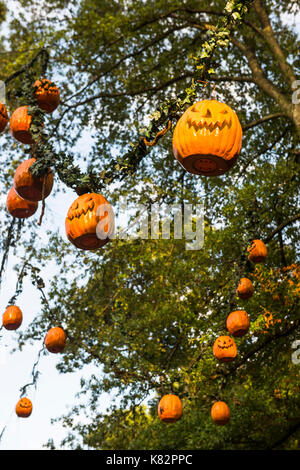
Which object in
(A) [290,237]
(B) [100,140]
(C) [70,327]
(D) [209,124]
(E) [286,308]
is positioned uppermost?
(B) [100,140]

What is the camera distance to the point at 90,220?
309 cm

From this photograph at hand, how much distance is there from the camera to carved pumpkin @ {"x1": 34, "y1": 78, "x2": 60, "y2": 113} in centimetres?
381

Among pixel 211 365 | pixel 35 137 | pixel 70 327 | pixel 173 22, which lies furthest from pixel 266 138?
pixel 35 137

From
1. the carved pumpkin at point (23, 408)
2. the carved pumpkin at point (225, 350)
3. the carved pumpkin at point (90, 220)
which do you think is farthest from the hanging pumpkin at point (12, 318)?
the carved pumpkin at point (90, 220)

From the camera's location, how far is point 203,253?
31.0ft

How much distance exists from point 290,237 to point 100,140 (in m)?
4.97

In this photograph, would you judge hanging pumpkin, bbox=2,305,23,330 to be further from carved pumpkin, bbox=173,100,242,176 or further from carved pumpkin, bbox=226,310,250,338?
carved pumpkin, bbox=173,100,242,176

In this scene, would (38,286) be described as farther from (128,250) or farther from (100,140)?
(100,140)

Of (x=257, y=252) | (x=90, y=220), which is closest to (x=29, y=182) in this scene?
(x=90, y=220)

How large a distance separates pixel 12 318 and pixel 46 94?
11.9 feet

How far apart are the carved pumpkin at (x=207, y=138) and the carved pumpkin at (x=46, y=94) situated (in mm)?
1407

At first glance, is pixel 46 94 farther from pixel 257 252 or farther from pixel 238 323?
pixel 257 252

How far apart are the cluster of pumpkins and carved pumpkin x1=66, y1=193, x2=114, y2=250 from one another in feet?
11.4

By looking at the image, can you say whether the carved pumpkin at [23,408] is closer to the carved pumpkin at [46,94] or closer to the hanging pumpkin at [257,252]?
the hanging pumpkin at [257,252]
